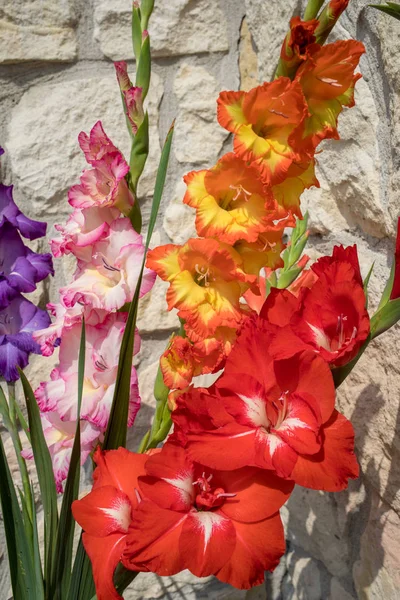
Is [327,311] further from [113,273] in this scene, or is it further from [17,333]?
[17,333]

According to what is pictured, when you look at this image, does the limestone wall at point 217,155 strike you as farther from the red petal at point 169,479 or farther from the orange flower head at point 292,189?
the red petal at point 169,479

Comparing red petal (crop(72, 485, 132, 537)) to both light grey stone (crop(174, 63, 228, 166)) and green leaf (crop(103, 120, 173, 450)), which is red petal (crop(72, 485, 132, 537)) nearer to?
green leaf (crop(103, 120, 173, 450))

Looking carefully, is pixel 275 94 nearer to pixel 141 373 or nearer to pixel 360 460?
pixel 360 460

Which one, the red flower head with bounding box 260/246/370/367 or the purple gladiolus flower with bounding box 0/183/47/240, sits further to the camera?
the purple gladiolus flower with bounding box 0/183/47/240

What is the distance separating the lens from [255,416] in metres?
0.52

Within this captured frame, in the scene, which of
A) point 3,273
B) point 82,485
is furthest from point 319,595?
point 3,273

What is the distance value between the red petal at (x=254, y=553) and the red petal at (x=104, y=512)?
106 millimetres

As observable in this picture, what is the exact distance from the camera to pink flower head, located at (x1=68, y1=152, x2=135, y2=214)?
57 cm

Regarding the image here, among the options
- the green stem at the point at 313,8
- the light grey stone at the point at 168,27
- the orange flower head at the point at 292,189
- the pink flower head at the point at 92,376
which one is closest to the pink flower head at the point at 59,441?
the pink flower head at the point at 92,376

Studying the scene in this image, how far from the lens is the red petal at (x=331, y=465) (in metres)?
0.47

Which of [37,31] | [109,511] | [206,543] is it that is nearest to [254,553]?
[206,543]

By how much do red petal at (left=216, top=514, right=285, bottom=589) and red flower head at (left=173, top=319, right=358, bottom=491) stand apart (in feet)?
0.18

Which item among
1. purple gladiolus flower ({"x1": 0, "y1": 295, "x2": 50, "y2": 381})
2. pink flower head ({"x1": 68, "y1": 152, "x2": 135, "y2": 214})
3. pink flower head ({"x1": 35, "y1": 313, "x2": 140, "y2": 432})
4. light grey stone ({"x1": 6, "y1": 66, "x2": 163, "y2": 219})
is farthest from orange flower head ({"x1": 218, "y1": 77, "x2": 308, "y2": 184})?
light grey stone ({"x1": 6, "y1": 66, "x2": 163, "y2": 219})

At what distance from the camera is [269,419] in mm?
531
